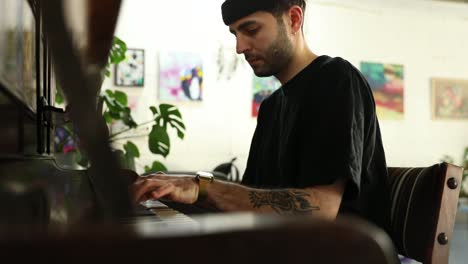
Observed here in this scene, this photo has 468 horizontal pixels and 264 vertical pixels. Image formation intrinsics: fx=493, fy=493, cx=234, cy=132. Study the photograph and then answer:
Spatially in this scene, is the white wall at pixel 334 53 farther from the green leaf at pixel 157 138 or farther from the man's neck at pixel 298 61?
the man's neck at pixel 298 61

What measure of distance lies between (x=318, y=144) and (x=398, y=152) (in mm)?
4163

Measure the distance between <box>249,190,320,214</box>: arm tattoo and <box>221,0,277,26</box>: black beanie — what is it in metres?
0.62

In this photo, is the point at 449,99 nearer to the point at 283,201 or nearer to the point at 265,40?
the point at 265,40

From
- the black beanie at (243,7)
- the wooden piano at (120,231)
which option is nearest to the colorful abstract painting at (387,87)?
the black beanie at (243,7)

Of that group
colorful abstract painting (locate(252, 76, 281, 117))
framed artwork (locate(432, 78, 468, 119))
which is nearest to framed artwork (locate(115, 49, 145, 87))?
colorful abstract painting (locate(252, 76, 281, 117))

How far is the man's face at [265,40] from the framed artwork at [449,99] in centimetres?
417

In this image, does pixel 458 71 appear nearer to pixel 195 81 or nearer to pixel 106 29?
pixel 195 81

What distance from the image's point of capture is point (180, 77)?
14.9 feet

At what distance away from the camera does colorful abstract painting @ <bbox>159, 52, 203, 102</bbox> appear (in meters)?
4.51

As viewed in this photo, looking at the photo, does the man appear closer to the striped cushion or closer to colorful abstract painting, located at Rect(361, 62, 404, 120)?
the striped cushion

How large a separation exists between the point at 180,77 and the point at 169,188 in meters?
3.54

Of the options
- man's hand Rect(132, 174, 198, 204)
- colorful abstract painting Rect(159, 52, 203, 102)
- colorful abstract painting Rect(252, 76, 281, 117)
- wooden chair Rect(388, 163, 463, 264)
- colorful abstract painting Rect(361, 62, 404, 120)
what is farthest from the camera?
colorful abstract painting Rect(361, 62, 404, 120)

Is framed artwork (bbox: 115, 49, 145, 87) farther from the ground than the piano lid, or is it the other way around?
framed artwork (bbox: 115, 49, 145, 87)

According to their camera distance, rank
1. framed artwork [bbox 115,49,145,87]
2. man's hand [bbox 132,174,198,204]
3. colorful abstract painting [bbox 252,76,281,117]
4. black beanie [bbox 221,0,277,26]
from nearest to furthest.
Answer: man's hand [bbox 132,174,198,204] < black beanie [bbox 221,0,277,26] < framed artwork [bbox 115,49,145,87] < colorful abstract painting [bbox 252,76,281,117]
